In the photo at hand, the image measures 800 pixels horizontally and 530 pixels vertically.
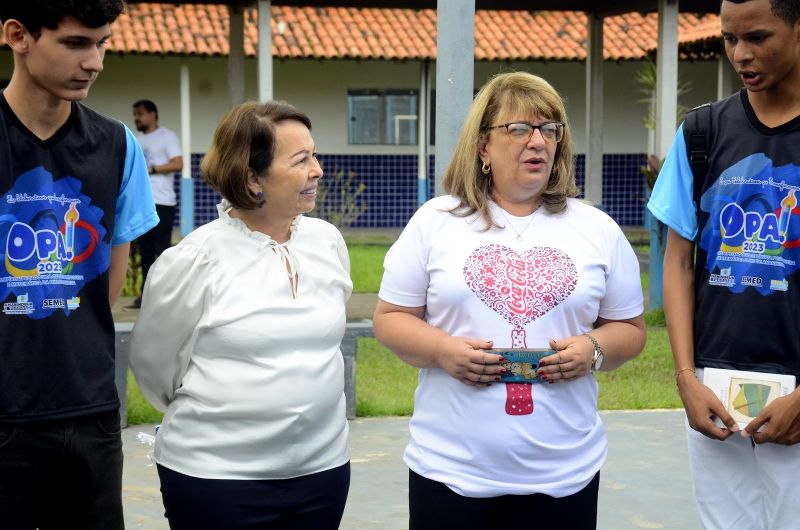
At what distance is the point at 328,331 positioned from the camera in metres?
3.12

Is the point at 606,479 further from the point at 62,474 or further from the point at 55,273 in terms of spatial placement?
the point at 55,273

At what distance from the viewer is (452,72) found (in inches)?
225

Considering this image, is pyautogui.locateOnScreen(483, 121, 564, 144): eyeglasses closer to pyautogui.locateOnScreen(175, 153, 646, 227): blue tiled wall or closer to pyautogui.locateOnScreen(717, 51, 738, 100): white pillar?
pyautogui.locateOnScreen(717, 51, 738, 100): white pillar

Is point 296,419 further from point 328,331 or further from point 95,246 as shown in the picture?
point 95,246

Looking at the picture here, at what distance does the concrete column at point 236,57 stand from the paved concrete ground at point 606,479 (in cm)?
858

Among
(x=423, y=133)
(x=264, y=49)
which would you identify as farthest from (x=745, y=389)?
(x=423, y=133)

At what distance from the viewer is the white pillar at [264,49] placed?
13.5 m

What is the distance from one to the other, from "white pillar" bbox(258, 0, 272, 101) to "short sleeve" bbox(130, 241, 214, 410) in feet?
34.5

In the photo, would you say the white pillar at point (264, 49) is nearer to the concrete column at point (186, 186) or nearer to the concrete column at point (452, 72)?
the concrete column at point (186, 186)

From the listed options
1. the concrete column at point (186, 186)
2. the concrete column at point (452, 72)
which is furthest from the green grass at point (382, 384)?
the concrete column at point (186, 186)

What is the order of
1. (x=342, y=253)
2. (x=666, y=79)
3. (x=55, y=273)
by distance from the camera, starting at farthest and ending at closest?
(x=666, y=79)
(x=342, y=253)
(x=55, y=273)

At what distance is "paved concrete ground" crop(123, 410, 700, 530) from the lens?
204 inches

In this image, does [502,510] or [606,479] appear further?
[606,479]

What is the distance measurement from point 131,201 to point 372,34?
64.6 ft
